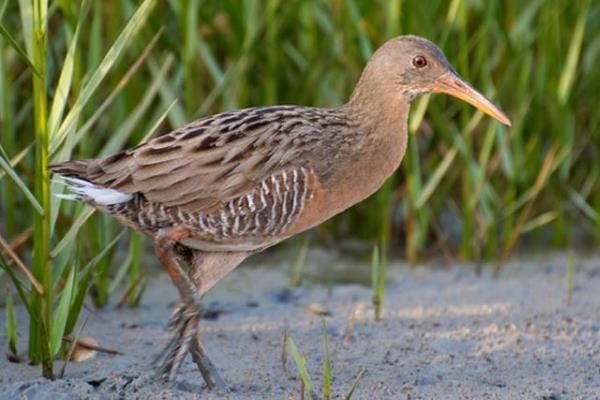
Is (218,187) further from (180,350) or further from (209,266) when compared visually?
(180,350)

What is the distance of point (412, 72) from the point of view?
4672 millimetres

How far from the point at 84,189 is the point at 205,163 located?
43 cm

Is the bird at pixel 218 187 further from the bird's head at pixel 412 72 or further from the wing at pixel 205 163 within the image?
the bird's head at pixel 412 72

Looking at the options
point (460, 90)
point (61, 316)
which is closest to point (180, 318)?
point (61, 316)

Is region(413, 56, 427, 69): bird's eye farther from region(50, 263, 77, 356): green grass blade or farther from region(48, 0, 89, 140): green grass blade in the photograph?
region(50, 263, 77, 356): green grass blade

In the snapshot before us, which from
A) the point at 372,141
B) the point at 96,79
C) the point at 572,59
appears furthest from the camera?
the point at 572,59

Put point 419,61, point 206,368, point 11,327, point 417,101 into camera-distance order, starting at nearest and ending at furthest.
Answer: point 206,368 < point 11,327 < point 419,61 < point 417,101

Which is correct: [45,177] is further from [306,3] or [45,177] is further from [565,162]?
[565,162]

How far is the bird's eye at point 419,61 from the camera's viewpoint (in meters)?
4.66

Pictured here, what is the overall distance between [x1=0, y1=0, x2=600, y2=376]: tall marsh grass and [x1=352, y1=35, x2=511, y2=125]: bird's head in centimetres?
121

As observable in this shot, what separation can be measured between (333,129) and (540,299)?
6.00 ft

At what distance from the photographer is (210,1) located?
639cm

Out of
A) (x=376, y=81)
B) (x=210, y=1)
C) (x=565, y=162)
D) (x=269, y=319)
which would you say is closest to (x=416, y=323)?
(x=269, y=319)

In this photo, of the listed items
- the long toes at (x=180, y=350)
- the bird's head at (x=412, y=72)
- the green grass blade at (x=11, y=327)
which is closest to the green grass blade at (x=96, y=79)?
the green grass blade at (x=11, y=327)
